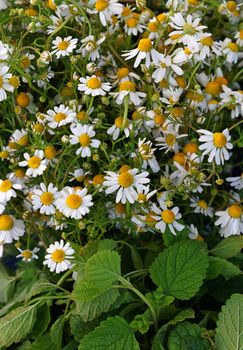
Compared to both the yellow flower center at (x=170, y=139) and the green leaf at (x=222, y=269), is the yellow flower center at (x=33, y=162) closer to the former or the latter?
the yellow flower center at (x=170, y=139)

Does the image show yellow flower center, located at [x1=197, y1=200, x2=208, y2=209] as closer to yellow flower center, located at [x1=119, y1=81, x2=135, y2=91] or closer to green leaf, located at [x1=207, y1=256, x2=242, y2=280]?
green leaf, located at [x1=207, y1=256, x2=242, y2=280]

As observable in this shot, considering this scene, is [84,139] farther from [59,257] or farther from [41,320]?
[41,320]

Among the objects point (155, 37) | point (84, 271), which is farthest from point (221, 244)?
point (155, 37)

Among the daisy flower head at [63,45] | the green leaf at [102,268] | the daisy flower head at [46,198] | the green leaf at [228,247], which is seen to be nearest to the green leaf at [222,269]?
the green leaf at [228,247]

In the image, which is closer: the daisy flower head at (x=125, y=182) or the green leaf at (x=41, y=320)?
the daisy flower head at (x=125, y=182)

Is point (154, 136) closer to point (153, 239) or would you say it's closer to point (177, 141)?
A: point (177, 141)

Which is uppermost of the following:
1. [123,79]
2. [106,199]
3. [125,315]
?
[123,79]
